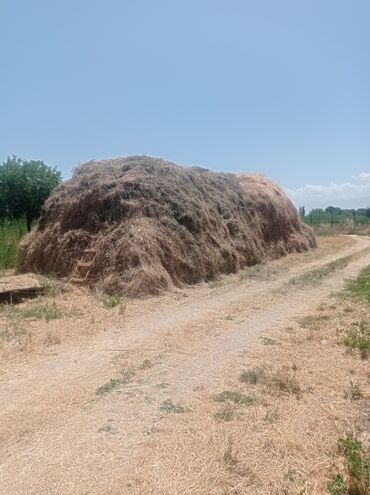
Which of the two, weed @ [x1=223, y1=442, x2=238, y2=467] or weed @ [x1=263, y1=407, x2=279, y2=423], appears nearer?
weed @ [x1=223, y1=442, x2=238, y2=467]

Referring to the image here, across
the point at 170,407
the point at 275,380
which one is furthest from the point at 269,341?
the point at 170,407

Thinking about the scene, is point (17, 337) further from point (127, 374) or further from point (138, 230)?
point (138, 230)

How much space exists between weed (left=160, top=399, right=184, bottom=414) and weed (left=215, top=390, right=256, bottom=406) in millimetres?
418

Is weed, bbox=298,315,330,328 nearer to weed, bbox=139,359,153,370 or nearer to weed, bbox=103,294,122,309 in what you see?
weed, bbox=139,359,153,370

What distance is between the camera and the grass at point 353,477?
2.94m

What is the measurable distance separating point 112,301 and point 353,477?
6.56m

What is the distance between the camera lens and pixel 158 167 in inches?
535

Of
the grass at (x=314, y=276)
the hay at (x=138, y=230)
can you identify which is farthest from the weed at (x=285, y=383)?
the grass at (x=314, y=276)

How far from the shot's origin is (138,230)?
10.9 meters

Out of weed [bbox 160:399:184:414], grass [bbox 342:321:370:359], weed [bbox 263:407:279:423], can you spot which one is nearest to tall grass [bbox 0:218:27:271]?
grass [bbox 342:321:370:359]

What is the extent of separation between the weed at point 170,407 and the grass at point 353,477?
61.0 inches

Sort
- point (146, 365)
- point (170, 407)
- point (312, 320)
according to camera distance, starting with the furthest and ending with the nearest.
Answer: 1. point (312, 320)
2. point (146, 365)
3. point (170, 407)

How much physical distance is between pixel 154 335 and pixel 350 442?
3909 mm

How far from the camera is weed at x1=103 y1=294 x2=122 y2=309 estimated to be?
28.9 feet
